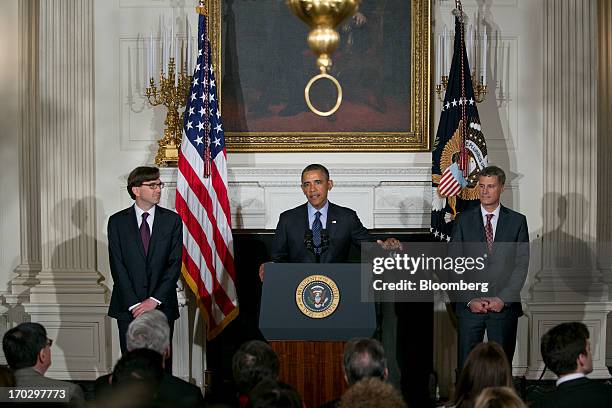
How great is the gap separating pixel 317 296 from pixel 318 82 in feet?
9.55

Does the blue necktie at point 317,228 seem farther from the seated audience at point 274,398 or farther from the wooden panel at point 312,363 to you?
the seated audience at point 274,398

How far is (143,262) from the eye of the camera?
6.77 m

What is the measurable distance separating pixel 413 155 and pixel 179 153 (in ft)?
6.65

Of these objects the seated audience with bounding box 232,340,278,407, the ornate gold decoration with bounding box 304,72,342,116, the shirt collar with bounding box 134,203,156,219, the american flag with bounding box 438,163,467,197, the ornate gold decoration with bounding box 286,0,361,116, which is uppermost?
the ornate gold decoration with bounding box 304,72,342,116

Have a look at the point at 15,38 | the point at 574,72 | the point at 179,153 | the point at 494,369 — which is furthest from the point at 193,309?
the point at 494,369

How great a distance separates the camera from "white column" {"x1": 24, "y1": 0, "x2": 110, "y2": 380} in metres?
8.32

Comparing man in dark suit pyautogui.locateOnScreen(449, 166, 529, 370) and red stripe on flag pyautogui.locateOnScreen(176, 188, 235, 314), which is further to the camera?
red stripe on flag pyautogui.locateOnScreen(176, 188, 235, 314)

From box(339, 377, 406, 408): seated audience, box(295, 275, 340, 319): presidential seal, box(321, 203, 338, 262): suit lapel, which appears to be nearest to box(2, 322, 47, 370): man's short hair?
box(295, 275, 340, 319): presidential seal

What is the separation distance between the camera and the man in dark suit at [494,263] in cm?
673

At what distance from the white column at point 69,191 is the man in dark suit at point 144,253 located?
5.24 ft

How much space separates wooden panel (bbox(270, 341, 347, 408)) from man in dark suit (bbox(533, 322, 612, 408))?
1812 millimetres

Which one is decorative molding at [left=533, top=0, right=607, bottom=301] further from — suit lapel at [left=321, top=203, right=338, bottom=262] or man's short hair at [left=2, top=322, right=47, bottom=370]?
man's short hair at [left=2, top=322, right=47, bottom=370]

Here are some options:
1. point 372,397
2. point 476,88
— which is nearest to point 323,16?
point 372,397

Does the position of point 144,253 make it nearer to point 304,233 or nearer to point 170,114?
point 304,233
